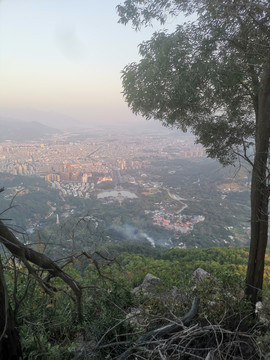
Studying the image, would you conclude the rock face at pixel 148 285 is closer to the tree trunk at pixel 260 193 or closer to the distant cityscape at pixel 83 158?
Answer: the tree trunk at pixel 260 193

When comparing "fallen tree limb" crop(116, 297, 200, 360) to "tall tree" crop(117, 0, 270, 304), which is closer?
"fallen tree limb" crop(116, 297, 200, 360)

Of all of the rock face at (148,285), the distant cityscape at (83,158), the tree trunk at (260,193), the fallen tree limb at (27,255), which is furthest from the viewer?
the distant cityscape at (83,158)

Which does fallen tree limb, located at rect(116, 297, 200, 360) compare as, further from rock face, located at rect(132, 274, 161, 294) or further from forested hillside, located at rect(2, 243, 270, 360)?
rock face, located at rect(132, 274, 161, 294)

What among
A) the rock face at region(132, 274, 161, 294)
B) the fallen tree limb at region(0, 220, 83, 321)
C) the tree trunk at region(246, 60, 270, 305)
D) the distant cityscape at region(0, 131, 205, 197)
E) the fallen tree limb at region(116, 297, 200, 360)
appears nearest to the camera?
the fallen tree limb at region(0, 220, 83, 321)

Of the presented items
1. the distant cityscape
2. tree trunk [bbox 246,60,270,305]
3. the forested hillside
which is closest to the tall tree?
tree trunk [bbox 246,60,270,305]

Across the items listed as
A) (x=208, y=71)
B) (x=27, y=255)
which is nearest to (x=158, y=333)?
(x=27, y=255)

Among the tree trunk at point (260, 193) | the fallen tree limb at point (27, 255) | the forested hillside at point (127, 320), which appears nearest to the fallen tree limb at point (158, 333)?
the forested hillside at point (127, 320)

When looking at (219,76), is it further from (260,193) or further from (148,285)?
(148,285)
